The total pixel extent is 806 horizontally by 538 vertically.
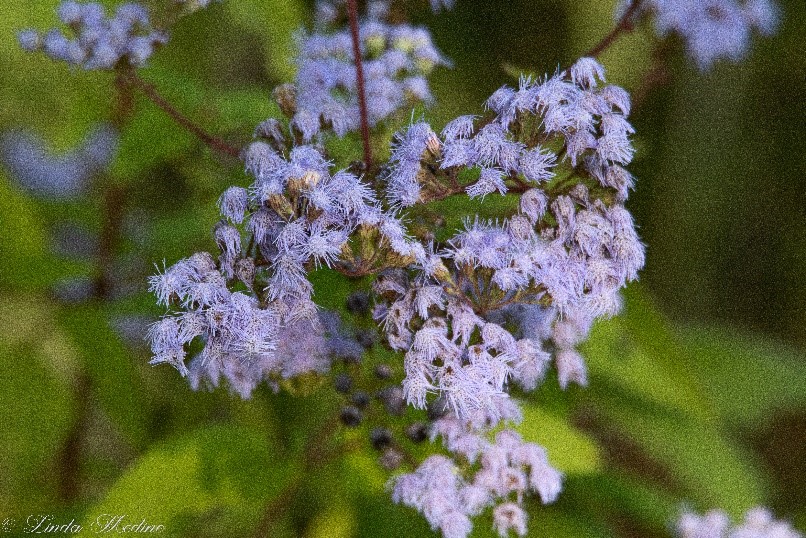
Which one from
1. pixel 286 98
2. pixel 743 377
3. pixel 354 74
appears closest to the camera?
pixel 286 98

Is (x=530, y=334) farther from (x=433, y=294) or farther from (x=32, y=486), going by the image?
(x=32, y=486)

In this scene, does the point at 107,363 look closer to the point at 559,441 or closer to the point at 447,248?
the point at 447,248

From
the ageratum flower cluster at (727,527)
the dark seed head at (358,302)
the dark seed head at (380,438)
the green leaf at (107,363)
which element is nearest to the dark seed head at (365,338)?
the dark seed head at (358,302)

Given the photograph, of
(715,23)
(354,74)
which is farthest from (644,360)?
(715,23)

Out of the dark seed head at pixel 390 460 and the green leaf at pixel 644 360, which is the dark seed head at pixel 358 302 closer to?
the dark seed head at pixel 390 460

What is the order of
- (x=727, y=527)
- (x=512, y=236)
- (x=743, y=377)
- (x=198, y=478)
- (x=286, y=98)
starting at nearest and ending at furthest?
(x=512, y=236), (x=198, y=478), (x=286, y=98), (x=727, y=527), (x=743, y=377)

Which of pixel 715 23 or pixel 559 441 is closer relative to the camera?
→ pixel 559 441

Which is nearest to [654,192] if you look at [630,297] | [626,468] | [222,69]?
[626,468]
